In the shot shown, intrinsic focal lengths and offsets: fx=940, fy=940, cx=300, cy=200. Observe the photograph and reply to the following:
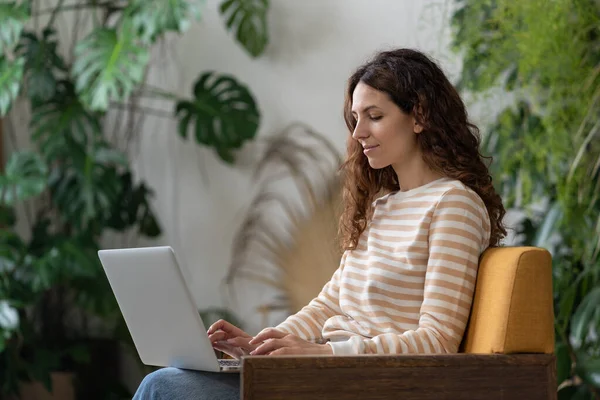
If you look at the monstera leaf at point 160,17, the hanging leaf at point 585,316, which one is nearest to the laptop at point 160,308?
the hanging leaf at point 585,316

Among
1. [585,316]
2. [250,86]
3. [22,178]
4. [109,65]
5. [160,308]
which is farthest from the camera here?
[250,86]

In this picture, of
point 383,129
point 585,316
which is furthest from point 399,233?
point 585,316

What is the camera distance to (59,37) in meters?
4.68

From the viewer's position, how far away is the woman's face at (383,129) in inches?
77.4

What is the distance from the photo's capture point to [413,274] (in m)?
1.87

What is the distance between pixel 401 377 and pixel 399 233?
1.24 ft

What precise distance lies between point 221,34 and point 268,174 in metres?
0.71

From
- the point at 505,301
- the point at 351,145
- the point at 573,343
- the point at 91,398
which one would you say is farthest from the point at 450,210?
the point at 91,398

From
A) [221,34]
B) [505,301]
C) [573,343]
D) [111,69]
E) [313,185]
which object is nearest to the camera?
[505,301]

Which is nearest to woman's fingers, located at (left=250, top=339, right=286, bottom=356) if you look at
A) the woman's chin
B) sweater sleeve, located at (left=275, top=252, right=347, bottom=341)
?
sweater sleeve, located at (left=275, top=252, right=347, bottom=341)

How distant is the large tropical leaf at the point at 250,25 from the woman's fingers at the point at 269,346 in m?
2.65

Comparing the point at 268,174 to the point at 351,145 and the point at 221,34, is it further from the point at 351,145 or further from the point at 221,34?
the point at 351,145

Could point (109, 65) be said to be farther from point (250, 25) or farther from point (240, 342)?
point (240, 342)

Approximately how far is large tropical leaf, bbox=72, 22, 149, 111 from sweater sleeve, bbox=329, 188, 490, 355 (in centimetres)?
219
